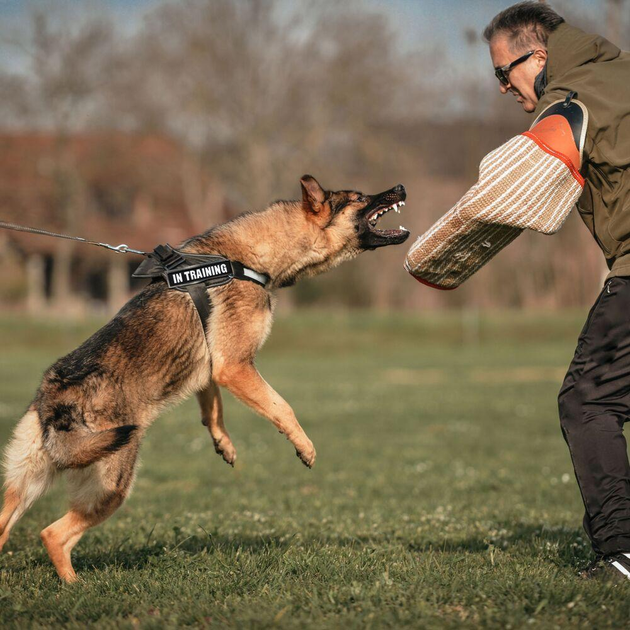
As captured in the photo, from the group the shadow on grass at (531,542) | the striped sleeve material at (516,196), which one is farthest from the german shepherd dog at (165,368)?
the striped sleeve material at (516,196)

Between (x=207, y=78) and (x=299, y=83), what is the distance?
4398mm

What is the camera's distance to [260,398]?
191 inches

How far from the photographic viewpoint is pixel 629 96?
367 cm

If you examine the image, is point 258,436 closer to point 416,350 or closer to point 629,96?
point 629,96

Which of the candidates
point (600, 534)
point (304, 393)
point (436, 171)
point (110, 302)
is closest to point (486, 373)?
point (304, 393)

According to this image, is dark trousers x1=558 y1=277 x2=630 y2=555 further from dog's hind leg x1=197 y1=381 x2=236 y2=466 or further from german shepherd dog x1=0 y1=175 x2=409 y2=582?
dog's hind leg x1=197 y1=381 x2=236 y2=466

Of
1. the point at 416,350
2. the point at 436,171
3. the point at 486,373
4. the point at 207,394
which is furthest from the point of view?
the point at 436,171

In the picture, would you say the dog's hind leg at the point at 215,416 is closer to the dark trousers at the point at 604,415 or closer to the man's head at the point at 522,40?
the dark trousers at the point at 604,415

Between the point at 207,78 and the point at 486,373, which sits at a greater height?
the point at 207,78

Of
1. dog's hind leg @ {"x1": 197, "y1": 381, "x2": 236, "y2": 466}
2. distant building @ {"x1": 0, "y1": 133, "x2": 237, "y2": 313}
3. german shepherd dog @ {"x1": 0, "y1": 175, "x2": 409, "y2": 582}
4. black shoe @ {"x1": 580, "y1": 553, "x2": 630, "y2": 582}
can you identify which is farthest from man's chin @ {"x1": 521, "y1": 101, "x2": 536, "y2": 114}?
distant building @ {"x1": 0, "y1": 133, "x2": 237, "y2": 313}

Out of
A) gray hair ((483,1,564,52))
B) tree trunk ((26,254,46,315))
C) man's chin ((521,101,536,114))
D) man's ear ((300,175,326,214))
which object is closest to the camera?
gray hair ((483,1,564,52))

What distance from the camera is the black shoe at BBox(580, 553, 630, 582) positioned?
3.71 meters

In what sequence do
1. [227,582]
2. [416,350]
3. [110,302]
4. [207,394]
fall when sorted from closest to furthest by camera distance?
1. [227,582]
2. [207,394]
3. [416,350]
4. [110,302]

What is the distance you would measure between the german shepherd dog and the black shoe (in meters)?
1.74
